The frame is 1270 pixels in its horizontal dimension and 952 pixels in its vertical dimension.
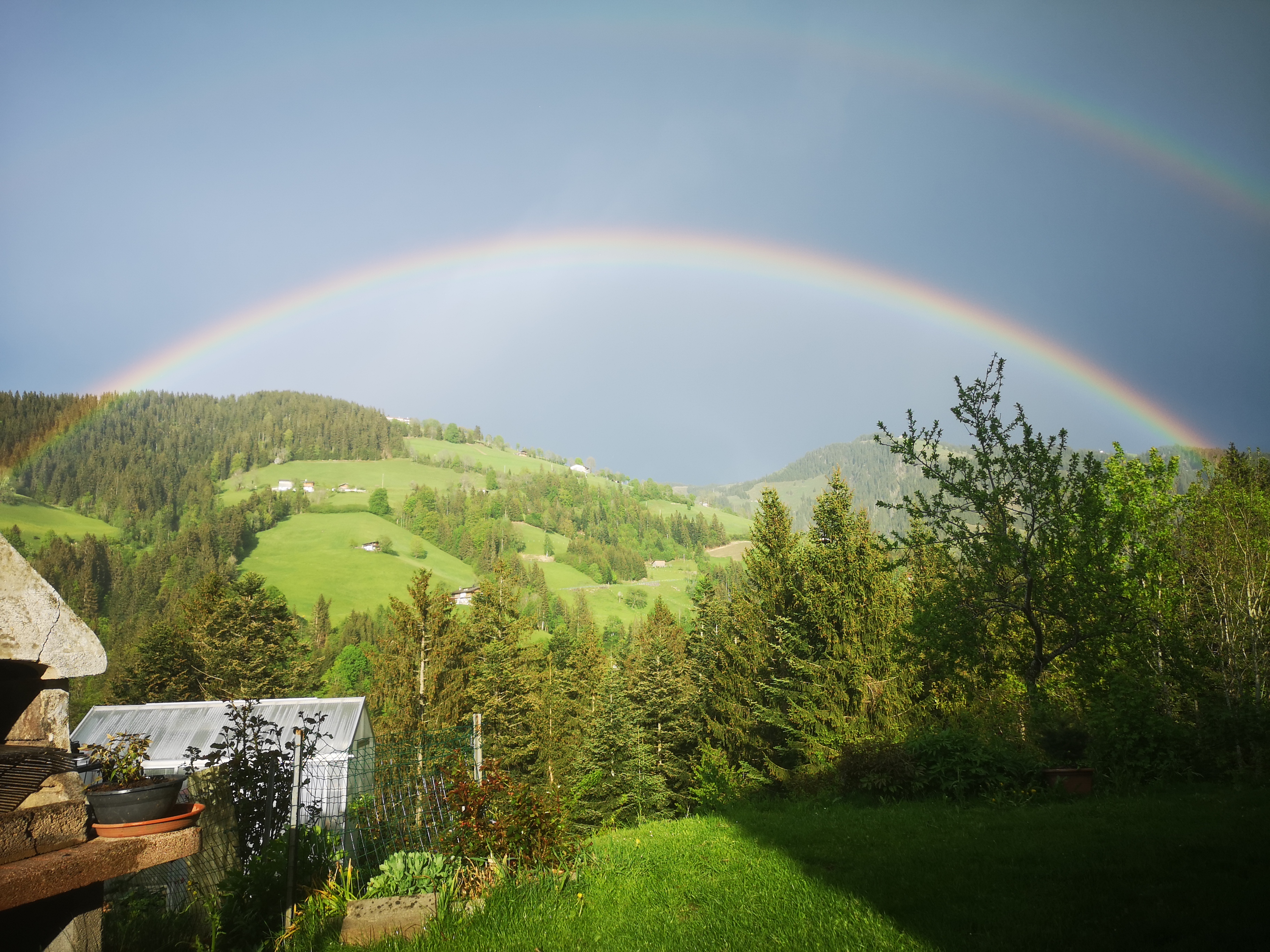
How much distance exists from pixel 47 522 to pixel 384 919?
Answer: 6399 inches

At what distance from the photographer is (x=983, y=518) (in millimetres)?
16891

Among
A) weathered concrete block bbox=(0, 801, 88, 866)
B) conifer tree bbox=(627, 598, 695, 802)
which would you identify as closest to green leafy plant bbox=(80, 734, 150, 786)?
weathered concrete block bbox=(0, 801, 88, 866)

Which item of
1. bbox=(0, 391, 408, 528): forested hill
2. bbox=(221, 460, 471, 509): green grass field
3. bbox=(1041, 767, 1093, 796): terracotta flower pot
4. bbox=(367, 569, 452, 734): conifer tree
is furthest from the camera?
bbox=(221, 460, 471, 509): green grass field

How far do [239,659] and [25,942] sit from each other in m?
46.9

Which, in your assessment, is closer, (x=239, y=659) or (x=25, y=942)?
(x=25, y=942)

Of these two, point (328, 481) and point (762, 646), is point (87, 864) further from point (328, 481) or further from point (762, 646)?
point (328, 481)

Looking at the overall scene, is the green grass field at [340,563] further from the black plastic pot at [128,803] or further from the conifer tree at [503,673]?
the black plastic pot at [128,803]

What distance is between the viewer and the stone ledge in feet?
8.77

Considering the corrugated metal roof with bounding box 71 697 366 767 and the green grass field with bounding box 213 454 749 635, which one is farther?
the green grass field with bounding box 213 454 749 635

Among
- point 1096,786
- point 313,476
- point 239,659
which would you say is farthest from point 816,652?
point 313,476

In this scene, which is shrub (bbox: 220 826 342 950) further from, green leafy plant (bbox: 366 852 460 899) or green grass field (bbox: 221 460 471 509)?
green grass field (bbox: 221 460 471 509)

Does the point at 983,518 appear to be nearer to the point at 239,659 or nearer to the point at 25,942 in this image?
the point at 25,942

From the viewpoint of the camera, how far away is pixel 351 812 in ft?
24.4

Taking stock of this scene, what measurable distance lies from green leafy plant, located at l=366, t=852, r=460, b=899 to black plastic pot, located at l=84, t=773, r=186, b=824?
3.00 meters
